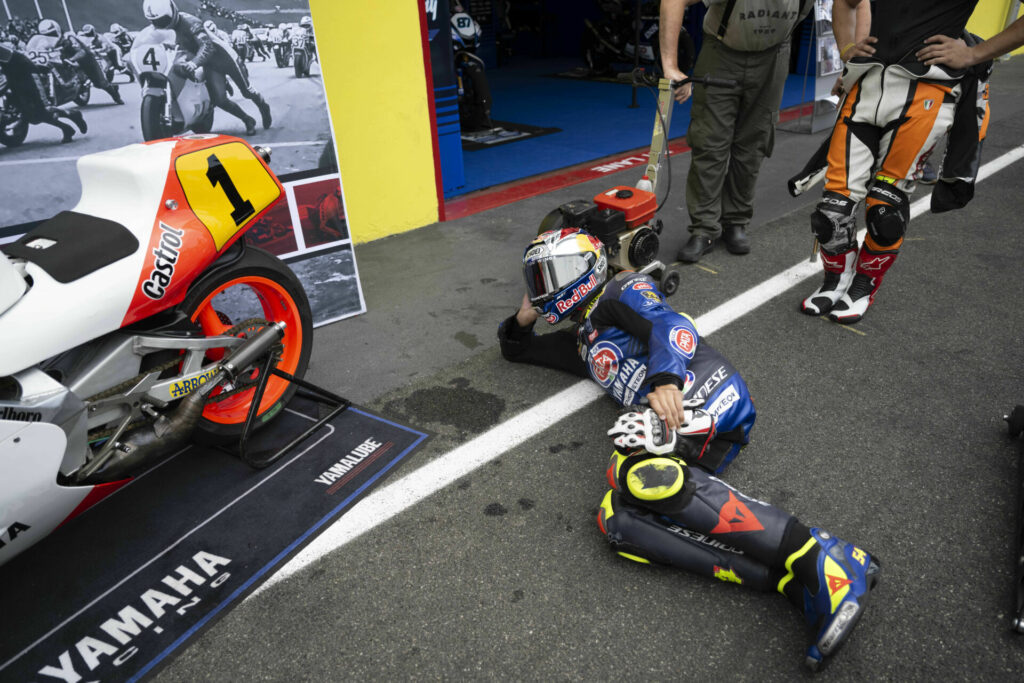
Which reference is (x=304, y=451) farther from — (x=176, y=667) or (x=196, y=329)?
(x=176, y=667)

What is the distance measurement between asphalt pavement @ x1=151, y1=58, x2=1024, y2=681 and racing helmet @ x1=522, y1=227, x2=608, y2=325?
51cm

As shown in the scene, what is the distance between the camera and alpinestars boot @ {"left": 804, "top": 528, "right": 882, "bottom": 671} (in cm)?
165

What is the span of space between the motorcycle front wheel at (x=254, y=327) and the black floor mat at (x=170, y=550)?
0.44 feet

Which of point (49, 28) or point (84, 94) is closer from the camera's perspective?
point (49, 28)

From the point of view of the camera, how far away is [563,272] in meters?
2.57

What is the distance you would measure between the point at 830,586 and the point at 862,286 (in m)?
2.27

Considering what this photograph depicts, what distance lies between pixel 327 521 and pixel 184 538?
0.48 metres

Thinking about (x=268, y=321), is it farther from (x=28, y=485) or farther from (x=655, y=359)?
(x=655, y=359)

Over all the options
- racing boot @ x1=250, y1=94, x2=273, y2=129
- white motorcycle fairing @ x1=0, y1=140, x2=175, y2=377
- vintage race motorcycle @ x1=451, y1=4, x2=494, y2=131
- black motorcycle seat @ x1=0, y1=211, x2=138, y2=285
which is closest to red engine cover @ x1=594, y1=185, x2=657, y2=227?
racing boot @ x1=250, y1=94, x2=273, y2=129

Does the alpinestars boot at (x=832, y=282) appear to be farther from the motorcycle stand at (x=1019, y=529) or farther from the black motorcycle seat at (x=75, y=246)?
the black motorcycle seat at (x=75, y=246)

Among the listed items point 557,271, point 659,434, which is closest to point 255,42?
point 557,271

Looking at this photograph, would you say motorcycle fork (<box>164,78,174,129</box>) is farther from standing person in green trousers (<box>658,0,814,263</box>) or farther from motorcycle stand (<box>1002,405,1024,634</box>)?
motorcycle stand (<box>1002,405,1024,634</box>)

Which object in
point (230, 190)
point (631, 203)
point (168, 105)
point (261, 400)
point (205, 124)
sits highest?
point (168, 105)

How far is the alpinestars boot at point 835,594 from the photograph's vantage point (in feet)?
5.42
